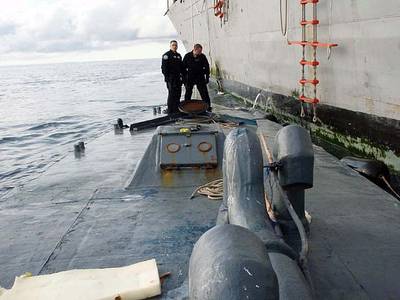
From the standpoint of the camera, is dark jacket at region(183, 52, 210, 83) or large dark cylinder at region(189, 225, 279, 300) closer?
large dark cylinder at region(189, 225, 279, 300)

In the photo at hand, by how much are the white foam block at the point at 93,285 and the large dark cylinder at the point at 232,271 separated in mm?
1291

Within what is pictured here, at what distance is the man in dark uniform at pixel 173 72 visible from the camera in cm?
1107

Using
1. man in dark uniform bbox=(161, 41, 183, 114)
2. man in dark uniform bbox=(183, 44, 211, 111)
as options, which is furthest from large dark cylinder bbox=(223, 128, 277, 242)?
man in dark uniform bbox=(183, 44, 211, 111)

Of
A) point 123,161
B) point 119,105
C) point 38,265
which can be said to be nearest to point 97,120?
point 119,105

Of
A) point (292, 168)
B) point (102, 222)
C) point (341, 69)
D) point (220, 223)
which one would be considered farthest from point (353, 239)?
point (341, 69)

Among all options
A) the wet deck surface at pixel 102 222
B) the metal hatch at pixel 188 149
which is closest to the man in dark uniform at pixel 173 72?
the wet deck surface at pixel 102 222

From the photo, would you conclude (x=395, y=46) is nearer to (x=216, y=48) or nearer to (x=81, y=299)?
(x=81, y=299)

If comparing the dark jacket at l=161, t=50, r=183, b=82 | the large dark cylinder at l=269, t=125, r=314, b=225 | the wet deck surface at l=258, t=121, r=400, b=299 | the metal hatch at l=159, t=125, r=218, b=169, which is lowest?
the wet deck surface at l=258, t=121, r=400, b=299

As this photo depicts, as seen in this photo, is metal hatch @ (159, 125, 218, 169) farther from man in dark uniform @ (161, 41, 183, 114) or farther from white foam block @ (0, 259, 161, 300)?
man in dark uniform @ (161, 41, 183, 114)

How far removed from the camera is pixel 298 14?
10.6m

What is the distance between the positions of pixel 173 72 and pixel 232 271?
9799 mm

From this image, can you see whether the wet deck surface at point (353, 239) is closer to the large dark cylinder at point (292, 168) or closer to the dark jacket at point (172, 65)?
the large dark cylinder at point (292, 168)

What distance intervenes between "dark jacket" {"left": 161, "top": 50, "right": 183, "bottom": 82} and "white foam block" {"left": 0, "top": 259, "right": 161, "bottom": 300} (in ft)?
26.3

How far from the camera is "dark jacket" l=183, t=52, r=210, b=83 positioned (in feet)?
37.9
